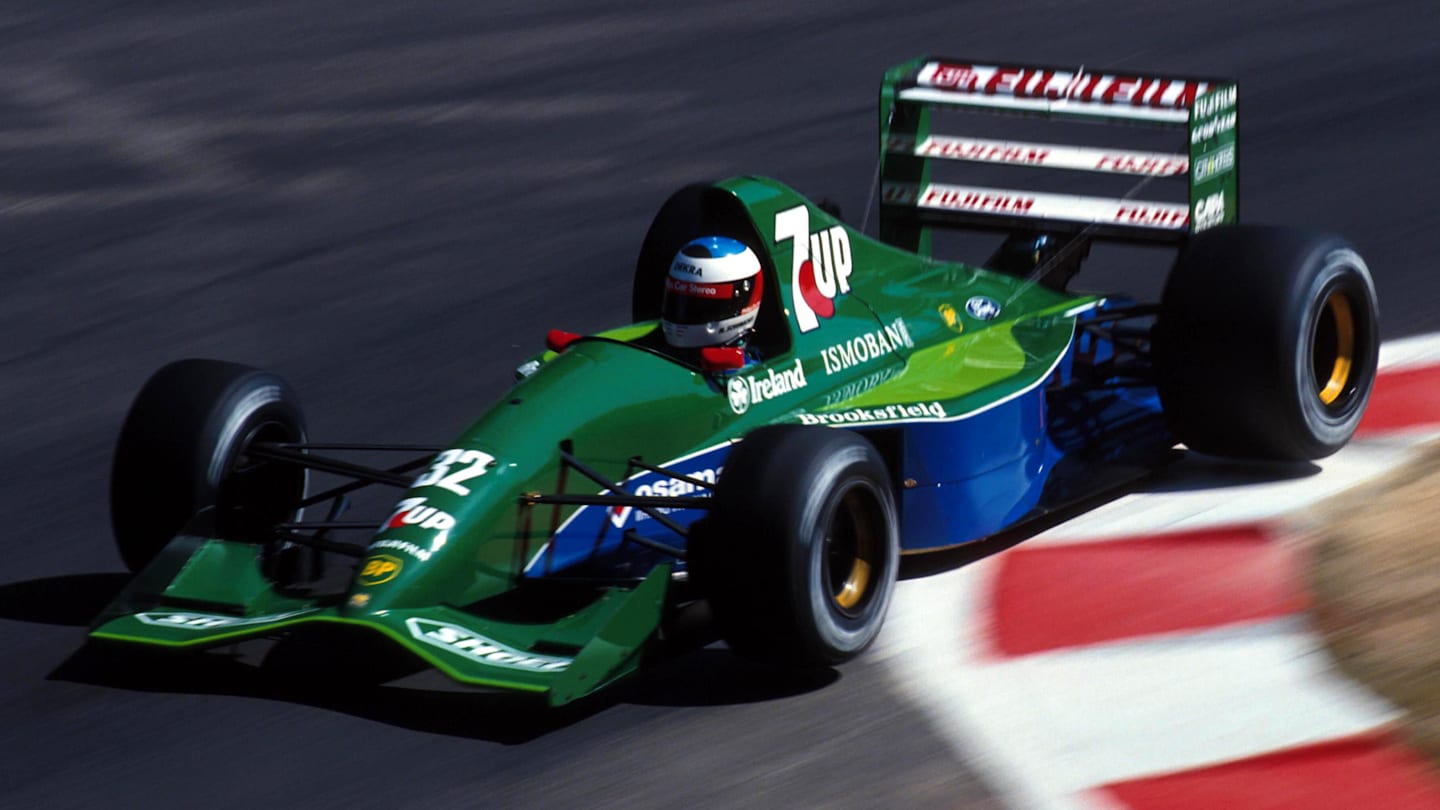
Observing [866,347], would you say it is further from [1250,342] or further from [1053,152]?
[1053,152]

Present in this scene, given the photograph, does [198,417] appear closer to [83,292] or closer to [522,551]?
[522,551]

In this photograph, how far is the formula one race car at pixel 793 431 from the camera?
602 centimetres

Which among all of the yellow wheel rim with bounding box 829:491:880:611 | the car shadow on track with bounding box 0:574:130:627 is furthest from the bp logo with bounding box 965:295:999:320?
the car shadow on track with bounding box 0:574:130:627

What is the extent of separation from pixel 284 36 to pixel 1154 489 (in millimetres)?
9603

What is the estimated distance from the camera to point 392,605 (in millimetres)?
6000

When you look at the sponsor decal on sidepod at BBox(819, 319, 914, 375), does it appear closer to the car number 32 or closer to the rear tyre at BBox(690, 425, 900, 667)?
the rear tyre at BBox(690, 425, 900, 667)

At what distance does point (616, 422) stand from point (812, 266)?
41.8 inches

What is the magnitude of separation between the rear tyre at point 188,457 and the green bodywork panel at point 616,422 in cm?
31

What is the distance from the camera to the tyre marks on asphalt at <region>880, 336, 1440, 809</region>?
17.7 ft

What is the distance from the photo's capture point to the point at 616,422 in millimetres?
6641

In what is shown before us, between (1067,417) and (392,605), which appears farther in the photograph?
(1067,417)

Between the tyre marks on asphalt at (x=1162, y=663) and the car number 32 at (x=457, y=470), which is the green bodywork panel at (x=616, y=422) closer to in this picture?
the car number 32 at (x=457, y=470)

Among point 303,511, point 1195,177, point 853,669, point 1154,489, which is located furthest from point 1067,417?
point 303,511

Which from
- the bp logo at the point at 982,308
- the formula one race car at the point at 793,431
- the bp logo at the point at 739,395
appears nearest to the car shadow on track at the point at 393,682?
the formula one race car at the point at 793,431
